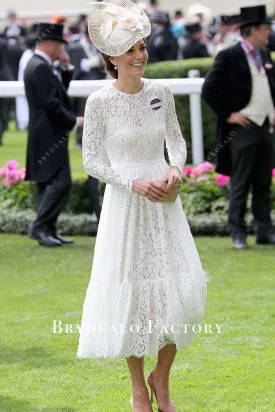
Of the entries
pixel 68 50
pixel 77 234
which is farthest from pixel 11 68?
pixel 77 234

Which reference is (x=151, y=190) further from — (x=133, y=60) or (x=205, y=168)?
(x=205, y=168)

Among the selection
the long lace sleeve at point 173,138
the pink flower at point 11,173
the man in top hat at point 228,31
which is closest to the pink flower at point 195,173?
the pink flower at point 11,173

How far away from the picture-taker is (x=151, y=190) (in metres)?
4.80

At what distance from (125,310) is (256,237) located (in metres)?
5.01

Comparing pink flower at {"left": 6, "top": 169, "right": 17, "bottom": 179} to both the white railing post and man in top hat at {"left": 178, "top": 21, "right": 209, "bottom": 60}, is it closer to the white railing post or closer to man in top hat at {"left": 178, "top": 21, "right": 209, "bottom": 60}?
the white railing post

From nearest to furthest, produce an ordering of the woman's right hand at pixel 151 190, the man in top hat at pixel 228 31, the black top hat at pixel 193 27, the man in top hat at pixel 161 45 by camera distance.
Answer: the woman's right hand at pixel 151 190 → the man in top hat at pixel 228 31 → the black top hat at pixel 193 27 → the man in top hat at pixel 161 45

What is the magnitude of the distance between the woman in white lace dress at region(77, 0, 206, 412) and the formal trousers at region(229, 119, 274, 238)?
4.38 metres

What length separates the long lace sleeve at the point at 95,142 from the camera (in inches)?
→ 194

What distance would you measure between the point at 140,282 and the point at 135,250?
0.47 ft

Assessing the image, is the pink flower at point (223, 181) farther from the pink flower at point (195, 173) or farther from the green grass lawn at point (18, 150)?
the green grass lawn at point (18, 150)

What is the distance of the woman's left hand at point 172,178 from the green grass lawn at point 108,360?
105 centimetres

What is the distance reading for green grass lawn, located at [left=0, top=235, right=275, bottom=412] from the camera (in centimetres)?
528

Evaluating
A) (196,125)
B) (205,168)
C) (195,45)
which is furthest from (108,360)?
(195,45)

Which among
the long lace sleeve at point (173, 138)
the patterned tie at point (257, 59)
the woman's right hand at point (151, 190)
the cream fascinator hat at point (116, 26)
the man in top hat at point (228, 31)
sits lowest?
the man in top hat at point (228, 31)
